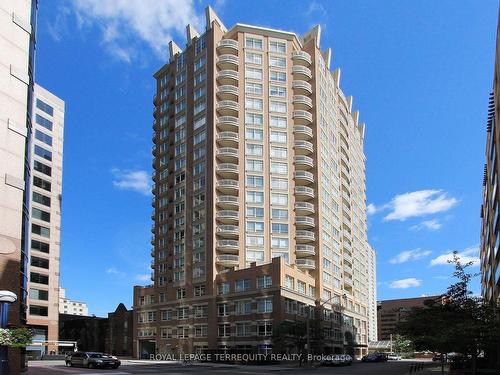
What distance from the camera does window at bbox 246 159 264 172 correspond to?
9069cm

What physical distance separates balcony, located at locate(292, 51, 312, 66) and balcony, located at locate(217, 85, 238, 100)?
45.4 feet

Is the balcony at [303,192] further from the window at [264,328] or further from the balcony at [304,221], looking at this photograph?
the window at [264,328]

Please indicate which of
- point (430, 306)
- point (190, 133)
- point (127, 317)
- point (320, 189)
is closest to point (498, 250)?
point (430, 306)

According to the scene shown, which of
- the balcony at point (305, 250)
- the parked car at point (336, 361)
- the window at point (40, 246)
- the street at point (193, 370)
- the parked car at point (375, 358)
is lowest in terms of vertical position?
the parked car at point (375, 358)

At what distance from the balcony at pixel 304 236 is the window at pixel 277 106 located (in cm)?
2220

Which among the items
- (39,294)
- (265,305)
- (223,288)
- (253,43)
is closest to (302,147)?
(253,43)

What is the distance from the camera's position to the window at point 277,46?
98438mm

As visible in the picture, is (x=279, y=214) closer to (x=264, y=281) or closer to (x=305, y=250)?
(x=305, y=250)

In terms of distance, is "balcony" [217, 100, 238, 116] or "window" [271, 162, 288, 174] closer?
"window" [271, 162, 288, 174]

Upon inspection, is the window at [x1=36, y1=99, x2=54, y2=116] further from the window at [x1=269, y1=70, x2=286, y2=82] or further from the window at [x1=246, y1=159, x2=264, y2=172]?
the window at [x1=269, y1=70, x2=286, y2=82]

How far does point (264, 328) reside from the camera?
75125 mm

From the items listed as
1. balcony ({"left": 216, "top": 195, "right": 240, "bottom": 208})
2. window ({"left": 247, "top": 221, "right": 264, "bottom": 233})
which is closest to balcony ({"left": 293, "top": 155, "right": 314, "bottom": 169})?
window ({"left": 247, "top": 221, "right": 264, "bottom": 233})

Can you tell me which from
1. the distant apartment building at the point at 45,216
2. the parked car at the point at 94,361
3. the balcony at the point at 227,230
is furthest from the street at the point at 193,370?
the distant apartment building at the point at 45,216

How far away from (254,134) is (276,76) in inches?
497
